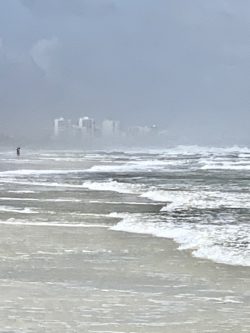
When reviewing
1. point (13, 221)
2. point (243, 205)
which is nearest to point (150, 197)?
point (243, 205)

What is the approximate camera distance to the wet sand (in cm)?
577

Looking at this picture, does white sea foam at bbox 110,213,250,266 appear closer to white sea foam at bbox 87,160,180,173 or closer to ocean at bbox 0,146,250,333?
ocean at bbox 0,146,250,333

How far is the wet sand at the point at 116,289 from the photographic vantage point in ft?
18.9

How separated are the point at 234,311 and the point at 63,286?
231 cm

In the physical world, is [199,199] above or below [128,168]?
below

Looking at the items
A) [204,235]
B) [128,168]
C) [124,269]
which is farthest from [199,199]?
[128,168]

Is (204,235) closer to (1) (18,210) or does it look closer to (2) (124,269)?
(2) (124,269)

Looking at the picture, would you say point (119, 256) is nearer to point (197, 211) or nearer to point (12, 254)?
point (12, 254)

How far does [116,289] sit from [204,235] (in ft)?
15.3

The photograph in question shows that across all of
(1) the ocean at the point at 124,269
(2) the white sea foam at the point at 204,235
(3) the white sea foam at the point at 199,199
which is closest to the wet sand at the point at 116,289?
(1) the ocean at the point at 124,269

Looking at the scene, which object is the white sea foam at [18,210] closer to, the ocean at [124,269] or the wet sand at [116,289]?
the ocean at [124,269]

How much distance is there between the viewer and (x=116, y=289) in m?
7.15

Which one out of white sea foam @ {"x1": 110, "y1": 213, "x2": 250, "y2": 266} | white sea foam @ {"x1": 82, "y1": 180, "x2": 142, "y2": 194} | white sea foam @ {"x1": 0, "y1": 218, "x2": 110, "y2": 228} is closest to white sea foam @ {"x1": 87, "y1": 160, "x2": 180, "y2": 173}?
white sea foam @ {"x1": 82, "y1": 180, "x2": 142, "y2": 194}

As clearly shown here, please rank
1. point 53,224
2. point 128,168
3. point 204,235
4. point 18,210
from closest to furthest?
1. point 204,235
2. point 53,224
3. point 18,210
4. point 128,168
